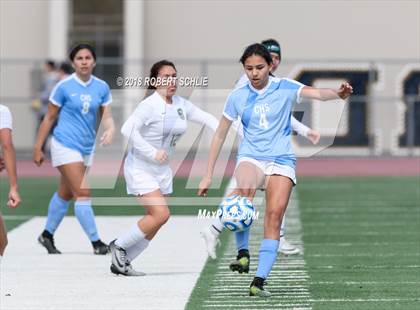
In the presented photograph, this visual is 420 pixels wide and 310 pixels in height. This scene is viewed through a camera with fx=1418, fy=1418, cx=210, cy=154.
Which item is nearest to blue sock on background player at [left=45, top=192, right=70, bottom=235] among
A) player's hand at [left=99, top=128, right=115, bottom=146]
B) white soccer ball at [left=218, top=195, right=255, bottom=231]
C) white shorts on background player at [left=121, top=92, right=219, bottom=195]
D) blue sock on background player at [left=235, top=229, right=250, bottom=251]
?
player's hand at [left=99, top=128, right=115, bottom=146]

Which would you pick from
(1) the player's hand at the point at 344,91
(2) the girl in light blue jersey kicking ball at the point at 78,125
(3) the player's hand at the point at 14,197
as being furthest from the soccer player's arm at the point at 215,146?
(2) the girl in light blue jersey kicking ball at the point at 78,125

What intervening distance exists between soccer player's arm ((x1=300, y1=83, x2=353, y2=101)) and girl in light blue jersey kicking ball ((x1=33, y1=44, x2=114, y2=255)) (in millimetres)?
2991

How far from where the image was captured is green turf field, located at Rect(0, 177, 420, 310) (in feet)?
34.2

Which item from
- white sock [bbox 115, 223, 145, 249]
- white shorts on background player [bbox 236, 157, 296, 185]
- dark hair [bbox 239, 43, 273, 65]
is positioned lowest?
white sock [bbox 115, 223, 145, 249]

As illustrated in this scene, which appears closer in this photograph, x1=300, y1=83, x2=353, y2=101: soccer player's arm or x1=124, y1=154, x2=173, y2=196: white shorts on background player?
x1=300, y1=83, x2=353, y2=101: soccer player's arm

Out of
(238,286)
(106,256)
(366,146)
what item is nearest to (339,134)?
(366,146)

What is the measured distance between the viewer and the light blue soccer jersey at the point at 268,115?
35.5ft

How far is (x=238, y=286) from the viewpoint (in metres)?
11.2

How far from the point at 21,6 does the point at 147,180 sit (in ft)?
64.8

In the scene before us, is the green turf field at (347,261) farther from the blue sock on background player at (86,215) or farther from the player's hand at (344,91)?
the player's hand at (344,91)

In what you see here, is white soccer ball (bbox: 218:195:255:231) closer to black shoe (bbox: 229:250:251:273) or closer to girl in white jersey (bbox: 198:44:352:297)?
girl in white jersey (bbox: 198:44:352:297)

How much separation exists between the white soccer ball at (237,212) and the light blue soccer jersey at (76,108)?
9.91ft

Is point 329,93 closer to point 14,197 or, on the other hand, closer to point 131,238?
point 131,238

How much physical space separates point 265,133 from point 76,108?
3.12 m
